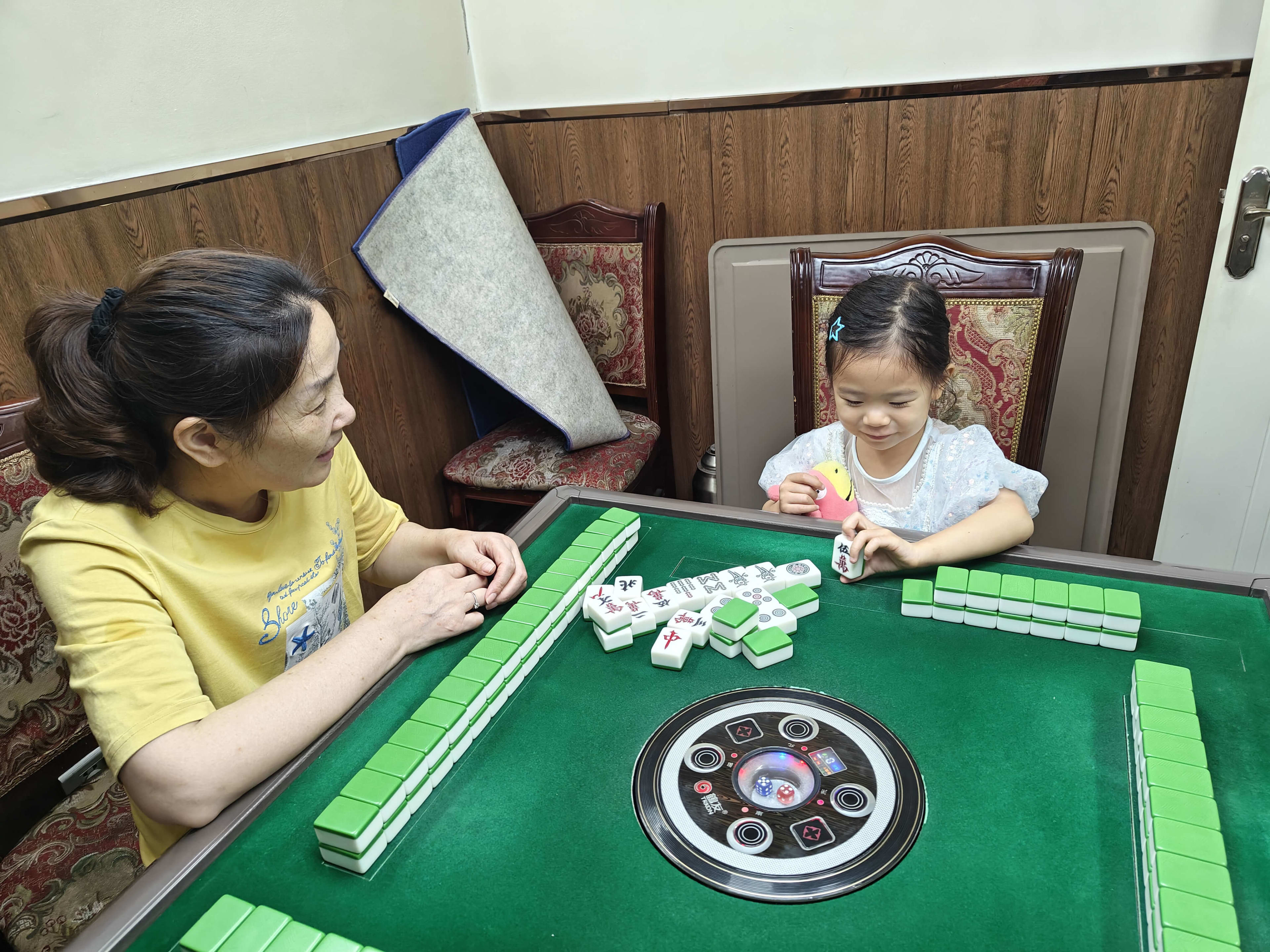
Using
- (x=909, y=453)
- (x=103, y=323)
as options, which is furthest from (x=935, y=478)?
(x=103, y=323)

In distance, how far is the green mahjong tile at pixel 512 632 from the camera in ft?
3.42

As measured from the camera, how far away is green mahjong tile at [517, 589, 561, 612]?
111cm

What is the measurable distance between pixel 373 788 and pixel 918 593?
71 cm

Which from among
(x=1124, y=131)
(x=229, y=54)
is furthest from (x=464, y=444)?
(x=1124, y=131)

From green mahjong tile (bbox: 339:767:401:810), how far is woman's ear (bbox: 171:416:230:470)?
17.0 inches

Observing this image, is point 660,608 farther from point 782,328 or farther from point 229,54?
point 229,54

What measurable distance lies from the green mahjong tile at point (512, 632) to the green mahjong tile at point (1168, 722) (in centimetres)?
70

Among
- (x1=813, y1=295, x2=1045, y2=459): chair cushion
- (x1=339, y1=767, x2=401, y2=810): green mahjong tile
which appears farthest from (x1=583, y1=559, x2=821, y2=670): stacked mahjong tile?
(x1=813, y1=295, x2=1045, y2=459): chair cushion

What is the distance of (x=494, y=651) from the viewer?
1.02 metres

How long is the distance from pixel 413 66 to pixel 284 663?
184 centimetres

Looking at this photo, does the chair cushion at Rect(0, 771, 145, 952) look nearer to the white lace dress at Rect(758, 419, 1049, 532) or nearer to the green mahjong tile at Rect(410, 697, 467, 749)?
the green mahjong tile at Rect(410, 697, 467, 749)

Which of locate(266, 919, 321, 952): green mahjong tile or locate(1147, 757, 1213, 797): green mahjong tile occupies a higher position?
locate(1147, 757, 1213, 797): green mahjong tile

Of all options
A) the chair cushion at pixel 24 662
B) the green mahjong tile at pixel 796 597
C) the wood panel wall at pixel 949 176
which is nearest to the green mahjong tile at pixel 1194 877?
the green mahjong tile at pixel 796 597

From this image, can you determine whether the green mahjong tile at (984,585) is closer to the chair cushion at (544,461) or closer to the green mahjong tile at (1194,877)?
the green mahjong tile at (1194,877)
